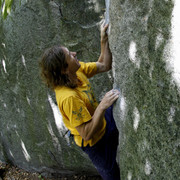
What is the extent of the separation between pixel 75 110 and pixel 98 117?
0.20 meters

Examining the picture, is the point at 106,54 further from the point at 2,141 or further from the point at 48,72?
the point at 2,141

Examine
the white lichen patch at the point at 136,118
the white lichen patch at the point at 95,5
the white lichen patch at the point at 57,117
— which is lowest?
the white lichen patch at the point at 57,117

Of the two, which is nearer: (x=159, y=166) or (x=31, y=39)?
(x=159, y=166)

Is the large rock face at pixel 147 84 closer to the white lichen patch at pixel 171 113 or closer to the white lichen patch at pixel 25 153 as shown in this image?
the white lichen patch at pixel 171 113

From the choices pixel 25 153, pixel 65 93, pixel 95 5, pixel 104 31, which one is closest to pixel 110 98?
pixel 65 93

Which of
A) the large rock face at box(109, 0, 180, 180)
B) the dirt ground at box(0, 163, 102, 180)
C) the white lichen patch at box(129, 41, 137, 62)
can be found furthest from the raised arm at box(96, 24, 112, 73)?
the dirt ground at box(0, 163, 102, 180)

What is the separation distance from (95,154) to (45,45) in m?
1.70

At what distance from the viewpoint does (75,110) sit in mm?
1660

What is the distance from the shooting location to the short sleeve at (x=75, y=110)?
1658mm

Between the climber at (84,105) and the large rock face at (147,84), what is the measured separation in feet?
0.79

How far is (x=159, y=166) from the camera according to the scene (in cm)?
120

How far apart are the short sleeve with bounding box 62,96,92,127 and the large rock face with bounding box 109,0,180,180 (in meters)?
0.28

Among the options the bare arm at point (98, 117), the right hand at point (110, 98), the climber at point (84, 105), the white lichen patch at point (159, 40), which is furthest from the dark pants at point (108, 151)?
the white lichen patch at point (159, 40)

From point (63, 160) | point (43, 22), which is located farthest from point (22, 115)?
point (43, 22)
